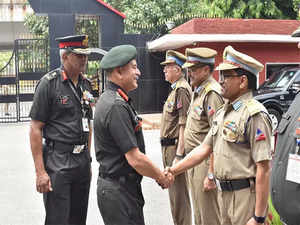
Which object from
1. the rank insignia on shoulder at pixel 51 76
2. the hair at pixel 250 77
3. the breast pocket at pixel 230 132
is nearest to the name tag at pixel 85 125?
the rank insignia on shoulder at pixel 51 76


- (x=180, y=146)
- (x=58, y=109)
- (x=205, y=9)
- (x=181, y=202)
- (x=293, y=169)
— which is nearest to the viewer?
(x=293, y=169)

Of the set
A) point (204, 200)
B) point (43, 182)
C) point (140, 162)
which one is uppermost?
point (140, 162)

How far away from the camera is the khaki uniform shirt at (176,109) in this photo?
496cm

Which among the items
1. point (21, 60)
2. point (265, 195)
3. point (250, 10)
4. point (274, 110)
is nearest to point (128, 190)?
point (265, 195)

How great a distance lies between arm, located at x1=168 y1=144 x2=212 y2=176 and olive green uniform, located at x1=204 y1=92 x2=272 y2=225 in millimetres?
329

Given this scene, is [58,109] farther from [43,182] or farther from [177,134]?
[177,134]

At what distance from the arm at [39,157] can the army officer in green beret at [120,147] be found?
0.77 m

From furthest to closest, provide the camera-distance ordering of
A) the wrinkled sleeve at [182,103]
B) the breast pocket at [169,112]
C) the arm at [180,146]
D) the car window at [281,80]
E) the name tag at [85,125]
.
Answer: the car window at [281,80], the breast pocket at [169,112], the wrinkled sleeve at [182,103], the arm at [180,146], the name tag at [85,125]

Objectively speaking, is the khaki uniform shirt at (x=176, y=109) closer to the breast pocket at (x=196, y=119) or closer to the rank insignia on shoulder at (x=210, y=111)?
the breast pocket at (x=196, y=119)

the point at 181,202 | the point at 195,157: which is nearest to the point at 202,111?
the point at 195,157

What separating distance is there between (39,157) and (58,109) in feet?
1.52

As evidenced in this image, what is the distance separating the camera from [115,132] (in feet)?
9.88

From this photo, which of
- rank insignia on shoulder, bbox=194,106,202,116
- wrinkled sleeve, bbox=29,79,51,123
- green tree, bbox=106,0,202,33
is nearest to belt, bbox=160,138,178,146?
rank insignia on shoulder, bbox=194,106,202,116

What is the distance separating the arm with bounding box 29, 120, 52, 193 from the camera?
3.79 meters
